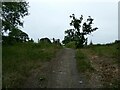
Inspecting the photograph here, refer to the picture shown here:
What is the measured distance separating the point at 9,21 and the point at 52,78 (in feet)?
26.1

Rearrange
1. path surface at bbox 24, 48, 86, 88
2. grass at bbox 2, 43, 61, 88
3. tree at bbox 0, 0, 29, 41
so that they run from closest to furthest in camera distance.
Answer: path surface at bbox 24, 48, 86, 88 → grass at bbox 2, 43, 61, 88 → tree at bbox 0, 0, 29, 41

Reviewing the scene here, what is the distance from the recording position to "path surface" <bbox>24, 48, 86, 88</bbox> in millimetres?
13306

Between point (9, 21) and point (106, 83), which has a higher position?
point (9, 21)

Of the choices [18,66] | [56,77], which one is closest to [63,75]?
[56,77]

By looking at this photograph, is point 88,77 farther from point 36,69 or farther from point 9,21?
point 9,21

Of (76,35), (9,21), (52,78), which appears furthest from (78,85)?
(76,35)

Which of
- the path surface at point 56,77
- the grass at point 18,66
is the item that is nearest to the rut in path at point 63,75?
the path surface at point 56,77

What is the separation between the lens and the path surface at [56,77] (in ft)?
43.7

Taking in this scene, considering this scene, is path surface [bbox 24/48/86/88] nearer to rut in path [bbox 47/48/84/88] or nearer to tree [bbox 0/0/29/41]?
rut in path [bbox 47/48/84/88]

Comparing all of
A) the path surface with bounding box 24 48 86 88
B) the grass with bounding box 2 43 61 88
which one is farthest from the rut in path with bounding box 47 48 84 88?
the grass with bounding box 2 43 61 88

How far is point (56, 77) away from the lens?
14562mm

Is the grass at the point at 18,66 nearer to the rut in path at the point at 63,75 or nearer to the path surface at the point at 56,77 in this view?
the path surface at the point at 56,77

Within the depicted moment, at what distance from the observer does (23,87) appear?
42.4ft

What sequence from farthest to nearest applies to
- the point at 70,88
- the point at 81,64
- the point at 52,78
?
the point at 81,64 < the point at 52,78 < the point at 70,88
